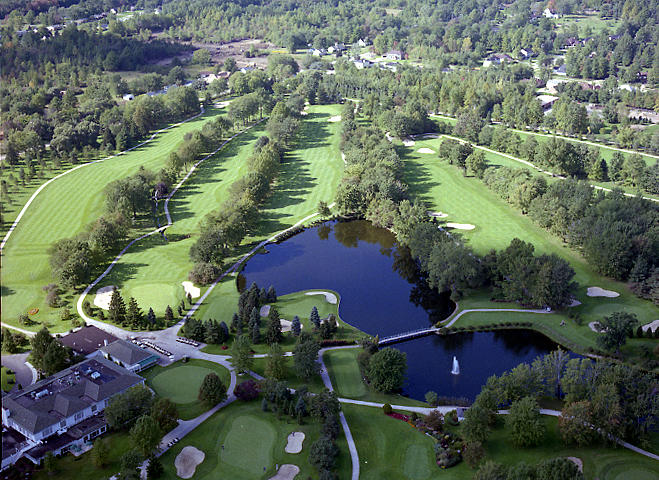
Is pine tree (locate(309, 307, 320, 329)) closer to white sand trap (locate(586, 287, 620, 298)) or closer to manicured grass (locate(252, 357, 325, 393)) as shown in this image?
manicured grass (locate(252, 357, 325, 393))

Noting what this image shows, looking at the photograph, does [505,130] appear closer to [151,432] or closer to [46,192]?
[46,192]

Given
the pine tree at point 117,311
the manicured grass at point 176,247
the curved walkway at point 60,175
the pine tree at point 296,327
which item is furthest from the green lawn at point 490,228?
the curved walkway at point 60,175

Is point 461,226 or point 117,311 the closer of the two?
point 117,311

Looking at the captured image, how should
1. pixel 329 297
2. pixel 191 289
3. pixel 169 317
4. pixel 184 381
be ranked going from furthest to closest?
pixel 191 289, pixel 329 297, pixel 169 317, pixel 184 381

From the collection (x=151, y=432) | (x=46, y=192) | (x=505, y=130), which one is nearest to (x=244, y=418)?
(x=151, y=432)

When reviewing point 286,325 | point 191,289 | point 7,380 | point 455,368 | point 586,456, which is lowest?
point 455,368

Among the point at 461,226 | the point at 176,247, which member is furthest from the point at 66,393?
the point at 461,226

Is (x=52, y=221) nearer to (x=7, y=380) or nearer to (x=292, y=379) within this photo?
(x=7, y=380)

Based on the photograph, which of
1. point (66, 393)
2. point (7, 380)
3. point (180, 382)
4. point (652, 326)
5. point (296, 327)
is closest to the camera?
point (66, 393)
